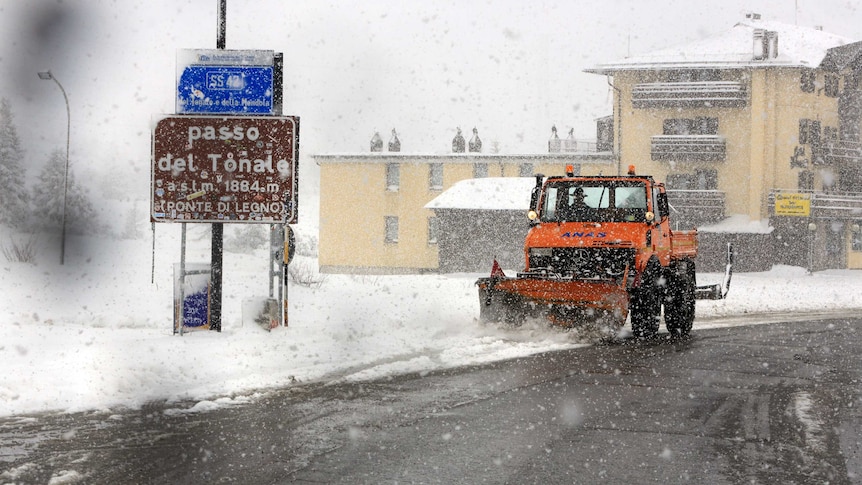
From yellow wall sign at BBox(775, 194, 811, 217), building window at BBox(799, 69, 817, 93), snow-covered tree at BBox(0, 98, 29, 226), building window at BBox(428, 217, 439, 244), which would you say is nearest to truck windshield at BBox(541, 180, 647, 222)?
yellow wall sign at BBox(775, 194, 811, 217)

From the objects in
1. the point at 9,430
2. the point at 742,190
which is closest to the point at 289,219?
the point at 9,430

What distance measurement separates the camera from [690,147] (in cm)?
5259

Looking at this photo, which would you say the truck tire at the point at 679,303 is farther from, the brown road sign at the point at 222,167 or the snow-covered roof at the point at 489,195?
the snow-covered roof at the point at 489,195

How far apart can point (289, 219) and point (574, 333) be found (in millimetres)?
4585

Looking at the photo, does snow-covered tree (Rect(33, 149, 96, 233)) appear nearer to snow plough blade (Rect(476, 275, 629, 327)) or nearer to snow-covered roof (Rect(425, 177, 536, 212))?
snow-covered roof (Rect(425, 177, 536, 212))

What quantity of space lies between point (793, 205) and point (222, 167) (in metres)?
41.6

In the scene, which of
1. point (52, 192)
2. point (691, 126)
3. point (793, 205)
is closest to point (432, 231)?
point (691, 126)

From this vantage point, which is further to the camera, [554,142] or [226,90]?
[554,142]

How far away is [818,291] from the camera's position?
32.4 meters

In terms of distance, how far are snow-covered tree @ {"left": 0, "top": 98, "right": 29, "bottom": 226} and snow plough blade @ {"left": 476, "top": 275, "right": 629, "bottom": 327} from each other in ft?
224

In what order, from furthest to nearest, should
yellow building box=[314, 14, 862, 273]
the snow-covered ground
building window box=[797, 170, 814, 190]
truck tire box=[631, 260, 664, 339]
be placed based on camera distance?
building window box=[797, 170, 814, 190] → yellow building box=[314, 14, 862, 273] → truck tire box=[631, 260, 664, 339] → the snow-covered ground

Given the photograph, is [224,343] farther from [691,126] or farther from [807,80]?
[807,80]

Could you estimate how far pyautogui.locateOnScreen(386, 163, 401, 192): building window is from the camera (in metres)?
58.7

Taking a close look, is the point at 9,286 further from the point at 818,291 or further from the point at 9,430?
the point at 818,291
